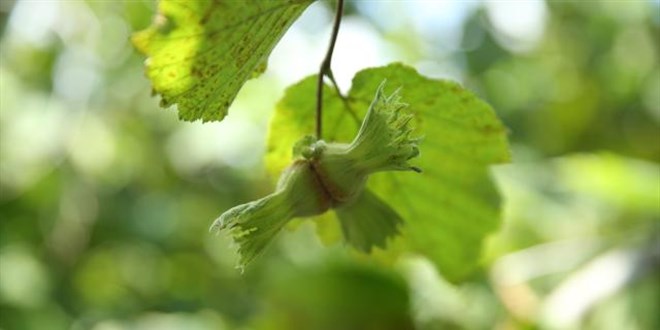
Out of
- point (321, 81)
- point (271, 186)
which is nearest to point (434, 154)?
point (321, 81)

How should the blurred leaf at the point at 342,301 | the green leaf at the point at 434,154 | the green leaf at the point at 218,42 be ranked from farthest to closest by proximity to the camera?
the blurred leaf at the point at 342,301, the green leaf at the point at 434,154, the green leaf at the point at 218,42

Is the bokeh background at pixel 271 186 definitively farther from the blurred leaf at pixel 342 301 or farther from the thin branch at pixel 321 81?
the thin branch at pixel 321 81

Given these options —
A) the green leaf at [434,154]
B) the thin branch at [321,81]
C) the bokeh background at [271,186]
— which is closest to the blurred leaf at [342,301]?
the bokeh background at [271,186]

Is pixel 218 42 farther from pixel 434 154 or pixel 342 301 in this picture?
pixel 342 301

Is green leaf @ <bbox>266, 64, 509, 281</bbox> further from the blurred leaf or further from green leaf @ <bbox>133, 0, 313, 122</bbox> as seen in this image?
the blurred leaf

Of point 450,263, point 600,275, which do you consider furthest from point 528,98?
point 450,263

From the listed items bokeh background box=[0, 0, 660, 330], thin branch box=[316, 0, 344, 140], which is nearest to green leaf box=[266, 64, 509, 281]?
thin branch box=[316, 0, 344, 140]
